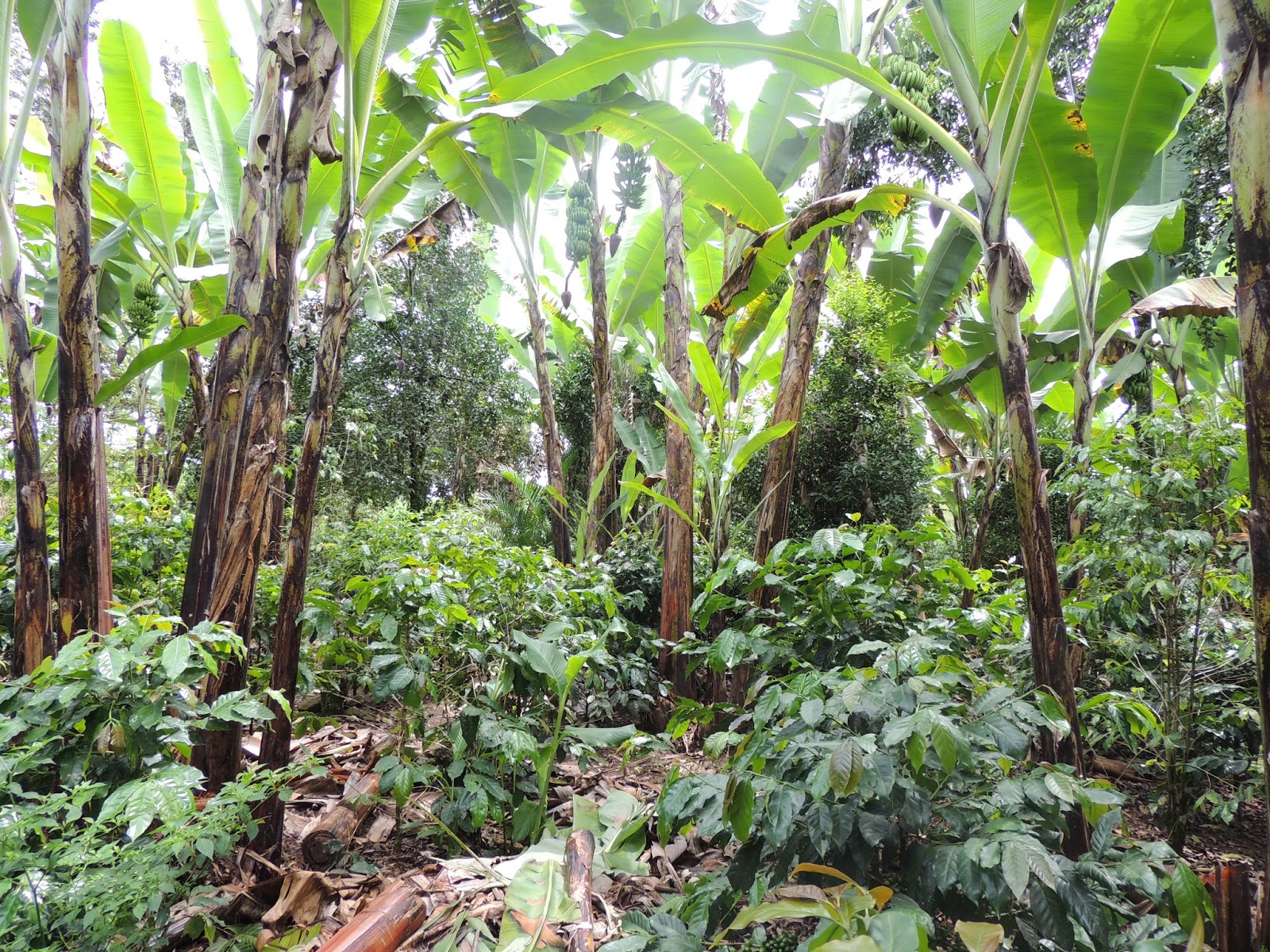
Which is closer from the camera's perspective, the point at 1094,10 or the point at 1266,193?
the point at 1266,193


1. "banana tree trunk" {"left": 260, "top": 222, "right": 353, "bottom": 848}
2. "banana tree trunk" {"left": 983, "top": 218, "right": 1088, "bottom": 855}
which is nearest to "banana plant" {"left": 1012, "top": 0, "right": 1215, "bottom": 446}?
"banana tree trunk" {"left": 983, "top": 218, "right": 1088, "bottom": 855}

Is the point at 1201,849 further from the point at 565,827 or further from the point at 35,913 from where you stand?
the point at 35,913

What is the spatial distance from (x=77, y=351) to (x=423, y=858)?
2.04m

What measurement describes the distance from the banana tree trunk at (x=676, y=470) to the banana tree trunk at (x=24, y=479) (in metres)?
2.85

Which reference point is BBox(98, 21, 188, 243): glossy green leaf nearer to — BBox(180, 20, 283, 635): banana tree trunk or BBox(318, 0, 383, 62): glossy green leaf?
BBox(180, 20, 283, 635): banana tree trunk

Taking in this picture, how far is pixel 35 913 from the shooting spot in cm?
120

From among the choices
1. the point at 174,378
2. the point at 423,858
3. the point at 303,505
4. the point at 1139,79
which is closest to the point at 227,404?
the point at 303,505

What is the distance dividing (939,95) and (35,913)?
18.2ft

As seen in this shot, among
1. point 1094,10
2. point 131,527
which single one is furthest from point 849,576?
point 1094,10

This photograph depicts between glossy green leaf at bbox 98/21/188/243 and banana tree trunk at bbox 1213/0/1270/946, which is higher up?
glossy green leaf at bbox 98/21/188/243

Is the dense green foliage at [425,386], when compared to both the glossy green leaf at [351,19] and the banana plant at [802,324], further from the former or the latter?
the glossy green leaf at [351,19]

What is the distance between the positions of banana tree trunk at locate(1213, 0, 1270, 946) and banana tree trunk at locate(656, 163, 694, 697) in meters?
2.91

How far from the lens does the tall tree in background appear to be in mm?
2047

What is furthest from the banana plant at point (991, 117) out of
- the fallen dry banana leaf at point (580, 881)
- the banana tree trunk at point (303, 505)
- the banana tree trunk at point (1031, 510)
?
the fallen dry banana leaf at point (580, 881)
